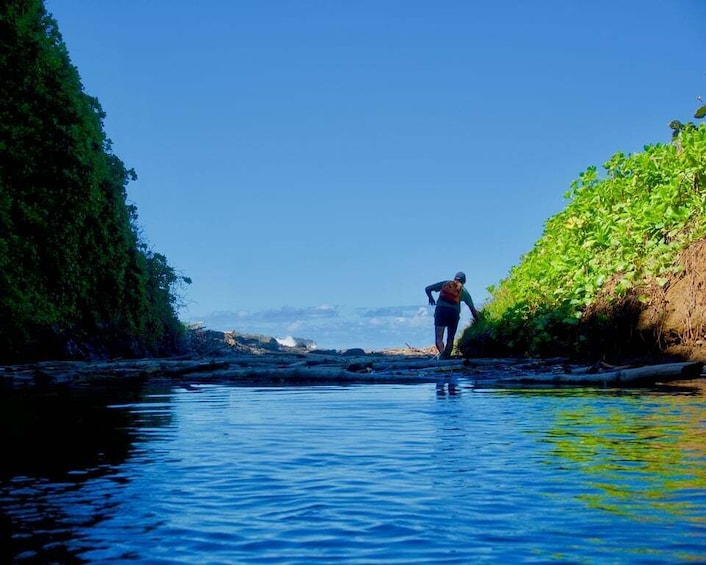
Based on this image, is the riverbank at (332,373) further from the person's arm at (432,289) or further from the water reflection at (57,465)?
the water reflection at (57,465)

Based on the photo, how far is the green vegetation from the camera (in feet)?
58.1

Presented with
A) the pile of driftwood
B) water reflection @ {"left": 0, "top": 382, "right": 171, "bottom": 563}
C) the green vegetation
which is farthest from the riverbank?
water reflection @ {"left": 0, "top": 382, "right": 171, "bottom": 563}

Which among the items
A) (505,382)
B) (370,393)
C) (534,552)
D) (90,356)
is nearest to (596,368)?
(505,382)

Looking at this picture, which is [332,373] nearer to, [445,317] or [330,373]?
[330,373]

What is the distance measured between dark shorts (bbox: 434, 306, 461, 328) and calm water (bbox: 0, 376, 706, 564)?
39.2ft

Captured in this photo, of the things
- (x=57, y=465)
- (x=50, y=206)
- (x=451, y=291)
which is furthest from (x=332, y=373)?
(x=57, y=465)

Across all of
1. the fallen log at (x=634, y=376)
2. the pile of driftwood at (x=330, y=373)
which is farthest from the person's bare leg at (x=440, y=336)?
the fallen log at (x=634, y=376)

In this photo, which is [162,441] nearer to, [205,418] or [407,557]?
[205,418]

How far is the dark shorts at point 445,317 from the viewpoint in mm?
21906

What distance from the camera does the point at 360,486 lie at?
5.17 m

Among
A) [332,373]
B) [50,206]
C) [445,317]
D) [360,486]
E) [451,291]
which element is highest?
[50,206]

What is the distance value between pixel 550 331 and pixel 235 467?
628 inches

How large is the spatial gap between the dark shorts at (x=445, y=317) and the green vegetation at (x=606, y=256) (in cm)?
166

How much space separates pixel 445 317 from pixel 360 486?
16.9 m
